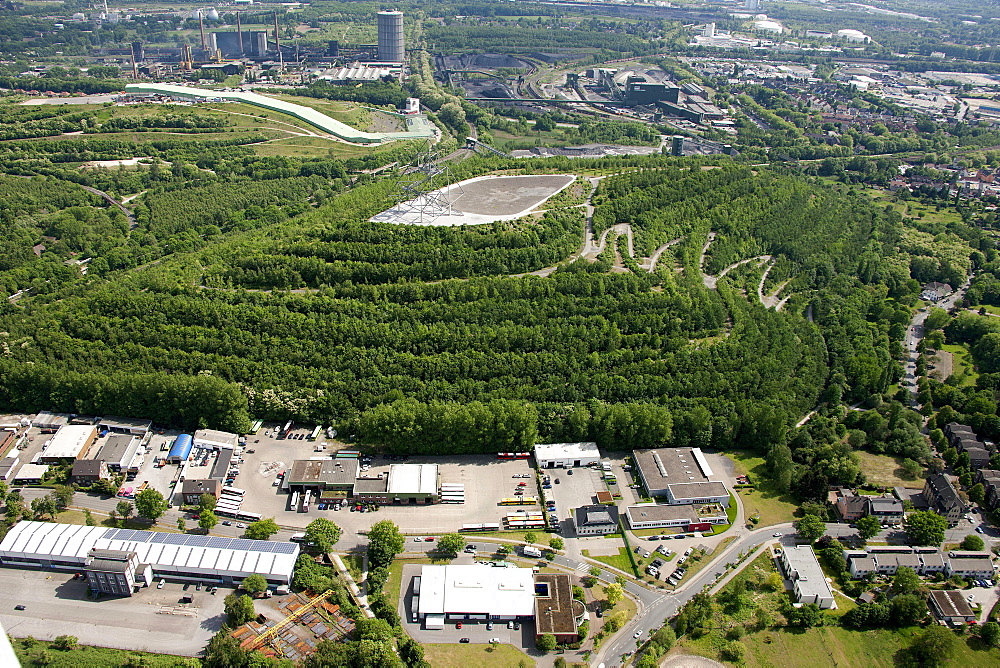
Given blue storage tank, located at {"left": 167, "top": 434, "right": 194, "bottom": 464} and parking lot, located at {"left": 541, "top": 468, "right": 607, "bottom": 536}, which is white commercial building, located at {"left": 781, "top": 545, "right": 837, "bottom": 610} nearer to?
parking lot, located at {"left": 541, "top": 468, "right": 607, "bottom": 536}

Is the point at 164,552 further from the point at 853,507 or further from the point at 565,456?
the point at 853,507

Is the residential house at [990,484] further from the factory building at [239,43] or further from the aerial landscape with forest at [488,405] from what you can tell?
the factory building at [239,43]

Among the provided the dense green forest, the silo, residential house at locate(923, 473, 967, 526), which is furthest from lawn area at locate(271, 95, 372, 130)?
residential house at locate(923, 473, 967, 526)

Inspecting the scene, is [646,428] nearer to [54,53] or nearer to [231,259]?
[231,259]

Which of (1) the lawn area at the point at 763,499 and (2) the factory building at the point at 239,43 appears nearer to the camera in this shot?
(1) the lawn area at the point at 763,499

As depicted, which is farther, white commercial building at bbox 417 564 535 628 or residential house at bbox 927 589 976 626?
residential house at bbox 927 589 976 626

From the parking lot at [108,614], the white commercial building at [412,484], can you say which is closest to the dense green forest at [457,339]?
the white commercial building at [412,484]
